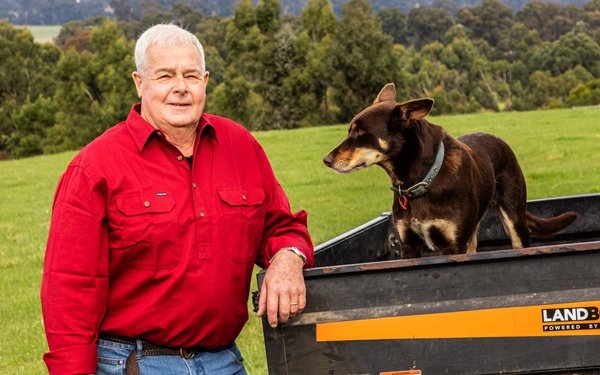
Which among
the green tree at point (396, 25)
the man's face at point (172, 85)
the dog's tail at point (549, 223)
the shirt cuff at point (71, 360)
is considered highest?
the man's face at point (172, 85)

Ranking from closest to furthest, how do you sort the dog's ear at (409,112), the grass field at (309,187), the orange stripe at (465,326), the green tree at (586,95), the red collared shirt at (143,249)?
the orange stripe at (465,326)
the red collared shirt at (143,249)
the dog's ear at (409,112)
the grass field at (309,187)
the green tree at (586,95)

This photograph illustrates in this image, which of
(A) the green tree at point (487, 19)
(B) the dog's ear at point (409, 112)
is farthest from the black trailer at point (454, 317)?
(A) the green tree at point (487, 19)

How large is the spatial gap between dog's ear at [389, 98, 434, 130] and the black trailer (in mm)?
1271

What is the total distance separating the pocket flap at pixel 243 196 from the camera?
3.21 m

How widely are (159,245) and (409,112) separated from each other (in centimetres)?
166

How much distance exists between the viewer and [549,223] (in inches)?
221

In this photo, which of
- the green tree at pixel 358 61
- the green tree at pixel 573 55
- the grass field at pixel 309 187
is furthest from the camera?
the green tree at pixel 573 55

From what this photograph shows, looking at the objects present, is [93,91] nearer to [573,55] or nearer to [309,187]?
[309,187]

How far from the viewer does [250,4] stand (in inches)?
1943

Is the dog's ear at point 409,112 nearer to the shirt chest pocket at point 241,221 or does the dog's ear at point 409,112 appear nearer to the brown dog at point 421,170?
the brown dog at point 421,170

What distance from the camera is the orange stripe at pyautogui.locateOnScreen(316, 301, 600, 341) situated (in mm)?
2836

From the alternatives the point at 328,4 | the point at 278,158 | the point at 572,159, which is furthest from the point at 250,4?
the point at 572,159

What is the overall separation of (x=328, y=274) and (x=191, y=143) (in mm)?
793

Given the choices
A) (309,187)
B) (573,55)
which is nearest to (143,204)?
(309,187)
